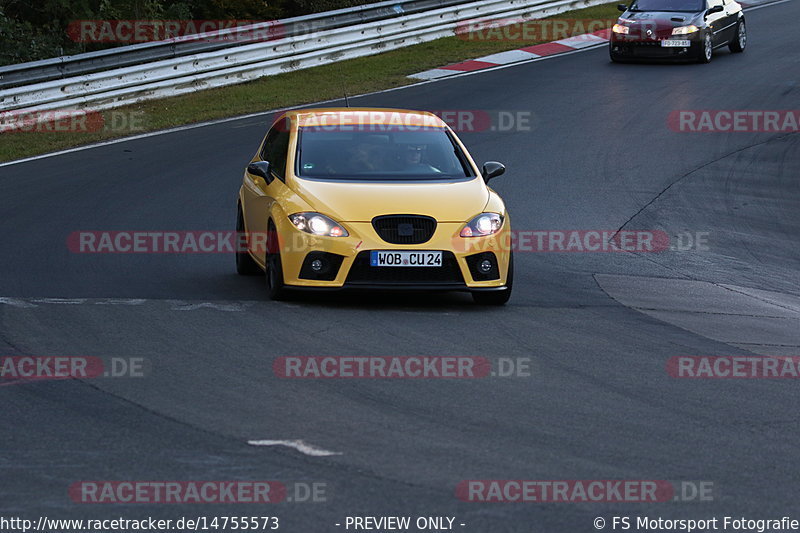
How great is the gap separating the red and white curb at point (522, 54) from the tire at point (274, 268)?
1443 cm

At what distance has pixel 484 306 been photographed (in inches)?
404

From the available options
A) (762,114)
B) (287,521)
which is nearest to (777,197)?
(762,114)

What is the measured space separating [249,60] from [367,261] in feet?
49.9

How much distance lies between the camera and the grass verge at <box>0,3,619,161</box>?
65.4ft

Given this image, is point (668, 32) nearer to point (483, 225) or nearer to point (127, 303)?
point (483, 225)

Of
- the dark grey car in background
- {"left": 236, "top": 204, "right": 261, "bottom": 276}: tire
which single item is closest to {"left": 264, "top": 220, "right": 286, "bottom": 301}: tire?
{"left": 236, "top": 204, "right": 261, "bottom": 276}: tire

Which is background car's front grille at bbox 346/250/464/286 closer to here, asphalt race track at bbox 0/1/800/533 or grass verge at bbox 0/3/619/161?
asphalt race track at bbox 0/1/800/533

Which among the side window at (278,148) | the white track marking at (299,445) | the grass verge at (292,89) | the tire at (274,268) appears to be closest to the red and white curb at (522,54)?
the grass verge at (292,89)

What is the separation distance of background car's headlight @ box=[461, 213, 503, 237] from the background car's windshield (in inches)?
683

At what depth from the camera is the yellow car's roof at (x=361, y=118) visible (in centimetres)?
1132

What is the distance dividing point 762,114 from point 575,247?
9148 millimetres

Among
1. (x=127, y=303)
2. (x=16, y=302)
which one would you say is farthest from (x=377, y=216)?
(x=16, y=302)

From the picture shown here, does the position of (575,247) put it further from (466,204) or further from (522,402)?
(522,402)

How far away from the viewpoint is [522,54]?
26797 millimetres
